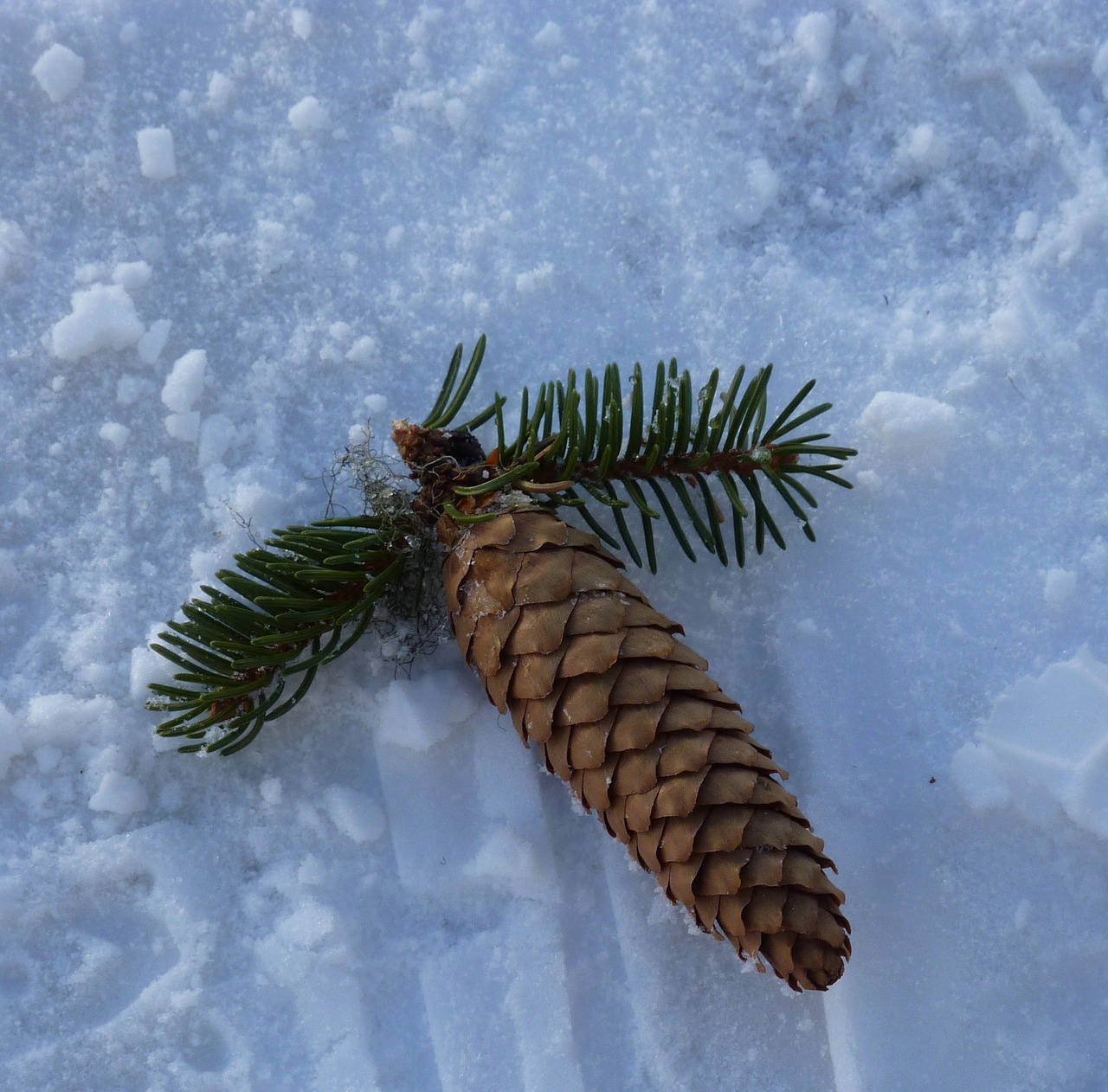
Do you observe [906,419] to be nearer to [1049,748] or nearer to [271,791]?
[1049,748]

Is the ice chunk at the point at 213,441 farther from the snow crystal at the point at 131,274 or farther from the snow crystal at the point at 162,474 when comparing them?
the snow crystal at the point at 131,274

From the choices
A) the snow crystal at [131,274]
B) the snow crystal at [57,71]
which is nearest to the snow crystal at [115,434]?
the snow crystal at [131,274]

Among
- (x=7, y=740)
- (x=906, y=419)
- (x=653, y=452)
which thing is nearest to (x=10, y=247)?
(x=7, y=740)

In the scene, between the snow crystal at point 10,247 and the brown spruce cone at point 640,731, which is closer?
the brown spruce cone at point 640,731

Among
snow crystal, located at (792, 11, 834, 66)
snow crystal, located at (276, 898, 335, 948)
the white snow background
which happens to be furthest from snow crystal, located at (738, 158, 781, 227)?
snow crystal, located at (276, 898, 335, 948)

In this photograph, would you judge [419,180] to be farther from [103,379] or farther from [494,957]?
[494,957]

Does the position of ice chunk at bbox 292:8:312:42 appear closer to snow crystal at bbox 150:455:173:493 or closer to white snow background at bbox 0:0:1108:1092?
white snow background at bbox 0:0:1108:1092
